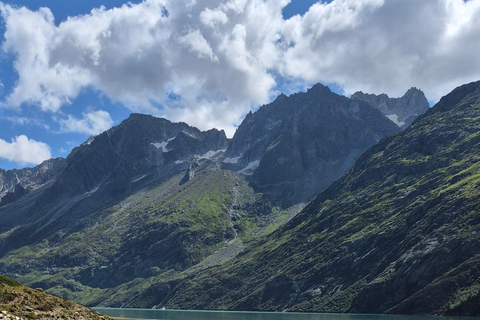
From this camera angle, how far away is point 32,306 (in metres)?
64.0

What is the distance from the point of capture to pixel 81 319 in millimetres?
68688

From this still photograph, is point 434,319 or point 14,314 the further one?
point 434,319

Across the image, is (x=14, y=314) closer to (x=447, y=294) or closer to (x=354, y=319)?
(x=354, y=319)

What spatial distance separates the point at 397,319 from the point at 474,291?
33893 millimetres

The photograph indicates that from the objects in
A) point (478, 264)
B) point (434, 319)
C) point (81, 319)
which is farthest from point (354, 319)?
point (81, 319)

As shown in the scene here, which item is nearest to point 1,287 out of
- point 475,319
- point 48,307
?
point 48,307

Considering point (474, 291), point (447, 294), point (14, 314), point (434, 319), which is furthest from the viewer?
point (447, 294)

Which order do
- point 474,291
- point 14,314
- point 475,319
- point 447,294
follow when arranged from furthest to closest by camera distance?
point 447,294 → point 474,291 → point 475,319 → point 14,314

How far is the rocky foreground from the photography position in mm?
59219

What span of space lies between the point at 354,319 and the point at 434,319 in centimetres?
3063

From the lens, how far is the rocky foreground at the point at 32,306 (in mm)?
59219

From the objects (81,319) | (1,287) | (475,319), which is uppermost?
(1,287)

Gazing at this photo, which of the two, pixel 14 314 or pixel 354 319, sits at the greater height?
pixel 14 314

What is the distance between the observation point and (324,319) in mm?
Result: 192875
